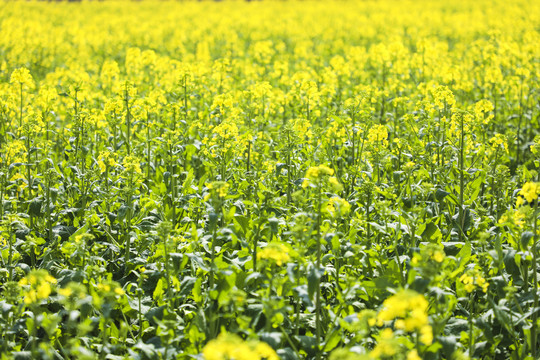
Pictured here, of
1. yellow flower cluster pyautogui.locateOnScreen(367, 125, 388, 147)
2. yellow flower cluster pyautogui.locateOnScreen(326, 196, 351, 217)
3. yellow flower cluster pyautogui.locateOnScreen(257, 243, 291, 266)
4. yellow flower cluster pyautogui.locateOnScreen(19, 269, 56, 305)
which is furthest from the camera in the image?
yellow flower cluster pyautogui.locateOnScreen(367, 125, 388, 147)

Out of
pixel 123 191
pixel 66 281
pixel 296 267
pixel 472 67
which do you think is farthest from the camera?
pixel 472 67

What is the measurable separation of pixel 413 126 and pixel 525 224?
243 centimetres

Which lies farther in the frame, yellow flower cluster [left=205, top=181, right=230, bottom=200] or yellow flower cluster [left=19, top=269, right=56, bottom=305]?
yellow flower cluster [left=205, top=181, right=230, bottom=200]

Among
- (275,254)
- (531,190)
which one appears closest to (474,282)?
(531,190)

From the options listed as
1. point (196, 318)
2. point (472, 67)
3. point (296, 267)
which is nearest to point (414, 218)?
point (296, 267)

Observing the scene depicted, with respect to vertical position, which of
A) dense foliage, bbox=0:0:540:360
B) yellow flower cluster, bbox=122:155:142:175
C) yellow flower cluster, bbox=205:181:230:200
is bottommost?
dense foliage, bbox=0:0:540:360

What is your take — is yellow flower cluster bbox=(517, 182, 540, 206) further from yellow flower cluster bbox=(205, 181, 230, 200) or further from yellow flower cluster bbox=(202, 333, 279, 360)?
yellow flower cluster bbox=(202, 333, 279, 360)

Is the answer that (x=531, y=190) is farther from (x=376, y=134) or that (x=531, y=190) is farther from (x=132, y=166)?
(x=132, y=166)

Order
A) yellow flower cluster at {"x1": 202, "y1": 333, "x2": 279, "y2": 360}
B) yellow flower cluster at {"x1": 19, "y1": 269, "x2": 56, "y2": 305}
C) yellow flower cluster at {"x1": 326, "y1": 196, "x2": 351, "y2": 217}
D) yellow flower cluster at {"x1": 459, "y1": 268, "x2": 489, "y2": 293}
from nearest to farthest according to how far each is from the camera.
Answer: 1. yellow flower cluster at {"x1": 202, "y1": 333, "x2": 279, "y2": 360}
2. yellow flower cluster at {"x1": 19, "y1": 269, "x2": 56, "y2": 305}
3. yellow flower cluster at {"x1": 459, "y1": 268, "x2": 489, "y2": 293}
4. yellow flower cluster at {"x1": 326, "y1": 196, "x2": 351, "y2": 217}

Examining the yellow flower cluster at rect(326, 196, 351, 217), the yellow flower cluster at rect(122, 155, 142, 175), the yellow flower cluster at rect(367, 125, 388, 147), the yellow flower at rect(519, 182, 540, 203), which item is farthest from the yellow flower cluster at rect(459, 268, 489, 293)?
the yellow flower cluster at rect(122, 155, 142, 175)

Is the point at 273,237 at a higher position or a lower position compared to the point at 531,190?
lower

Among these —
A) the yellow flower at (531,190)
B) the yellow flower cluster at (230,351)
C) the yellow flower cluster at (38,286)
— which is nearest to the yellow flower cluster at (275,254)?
the yellow flower cluster at (230,351)

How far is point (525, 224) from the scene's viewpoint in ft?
13.7

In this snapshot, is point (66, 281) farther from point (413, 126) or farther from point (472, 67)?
point (472, 67)
